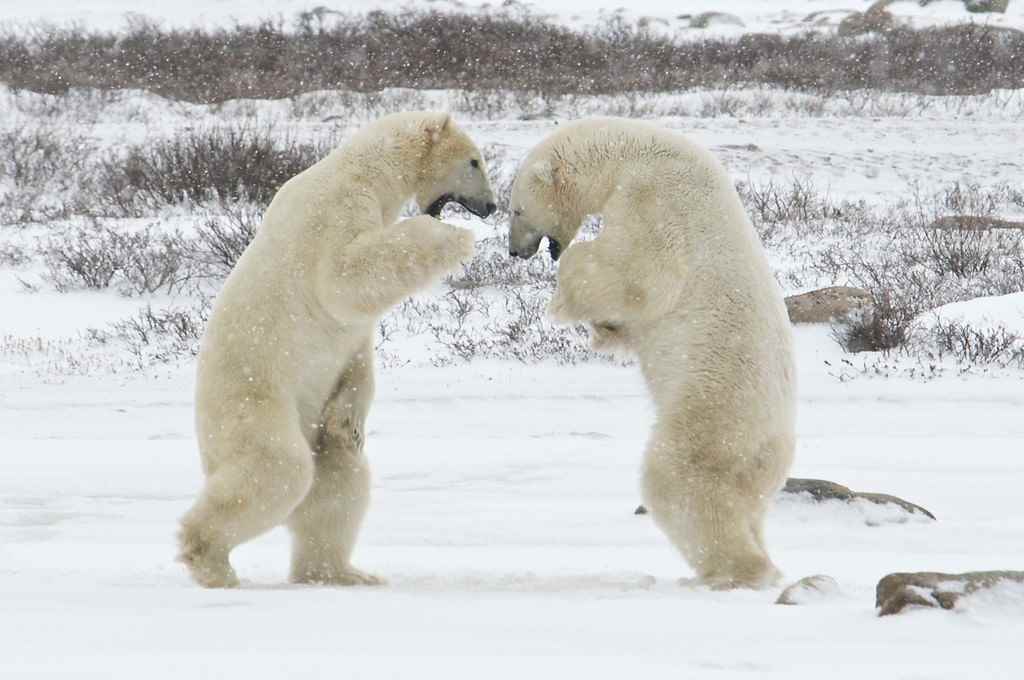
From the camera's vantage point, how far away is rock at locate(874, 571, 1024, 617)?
7.73 ft

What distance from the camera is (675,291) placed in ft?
11.3

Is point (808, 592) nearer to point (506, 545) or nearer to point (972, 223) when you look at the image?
point (506, 545)

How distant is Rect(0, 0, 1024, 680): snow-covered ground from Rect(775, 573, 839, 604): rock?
1.4 inches

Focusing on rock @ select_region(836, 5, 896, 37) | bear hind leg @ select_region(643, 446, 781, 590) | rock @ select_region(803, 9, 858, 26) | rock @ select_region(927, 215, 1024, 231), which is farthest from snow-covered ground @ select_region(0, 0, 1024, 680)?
rock @ select_region(803, 9, 858, 26)

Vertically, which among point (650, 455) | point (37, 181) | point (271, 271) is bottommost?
point (37, 181)

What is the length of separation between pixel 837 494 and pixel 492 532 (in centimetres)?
129

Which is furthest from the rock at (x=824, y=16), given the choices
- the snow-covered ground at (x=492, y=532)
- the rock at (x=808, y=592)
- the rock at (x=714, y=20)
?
the rock at (x=808, y=592)

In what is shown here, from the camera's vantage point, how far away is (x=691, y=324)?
343cm

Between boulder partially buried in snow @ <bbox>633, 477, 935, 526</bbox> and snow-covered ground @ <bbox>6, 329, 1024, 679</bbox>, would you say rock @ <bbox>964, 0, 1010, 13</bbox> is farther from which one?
boulder partially buried in snow @ <bbox>633, 477, 935, 526</bbox>

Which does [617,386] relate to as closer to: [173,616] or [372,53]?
[173,616]

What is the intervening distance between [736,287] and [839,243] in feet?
23.3

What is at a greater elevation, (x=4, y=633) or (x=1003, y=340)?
(x=4, y=633)

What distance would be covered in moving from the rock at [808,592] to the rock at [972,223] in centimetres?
Answer: 819

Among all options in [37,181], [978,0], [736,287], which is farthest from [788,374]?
[978,0]
